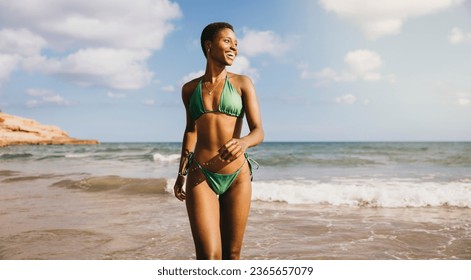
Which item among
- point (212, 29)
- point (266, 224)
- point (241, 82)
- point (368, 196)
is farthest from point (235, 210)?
point (368, 196)

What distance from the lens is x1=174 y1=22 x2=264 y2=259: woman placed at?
114 inches

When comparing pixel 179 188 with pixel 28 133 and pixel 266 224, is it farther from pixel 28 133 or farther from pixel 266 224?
pixel 28 133

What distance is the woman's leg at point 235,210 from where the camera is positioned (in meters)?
3.02

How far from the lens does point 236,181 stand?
3.01m

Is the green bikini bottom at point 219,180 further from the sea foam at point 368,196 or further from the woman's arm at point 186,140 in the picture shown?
the sea foam at point 368,196

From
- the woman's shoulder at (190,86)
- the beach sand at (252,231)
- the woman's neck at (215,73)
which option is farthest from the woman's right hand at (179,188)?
the beach sand at (252,231)

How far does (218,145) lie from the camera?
300 centimetres

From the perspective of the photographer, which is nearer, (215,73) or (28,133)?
(215,73)

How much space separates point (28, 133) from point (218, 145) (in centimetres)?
6941

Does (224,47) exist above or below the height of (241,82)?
above

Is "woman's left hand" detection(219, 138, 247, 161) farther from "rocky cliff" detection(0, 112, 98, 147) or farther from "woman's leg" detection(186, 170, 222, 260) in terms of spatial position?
"rocky cliff" detection(0, 112, 98, 147)
